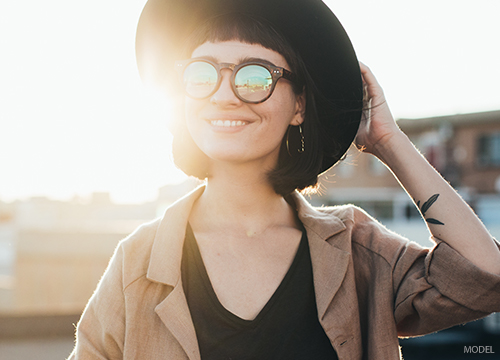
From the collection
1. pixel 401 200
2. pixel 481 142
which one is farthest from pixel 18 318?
pixel 481 142

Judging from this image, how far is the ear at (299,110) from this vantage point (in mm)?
1660

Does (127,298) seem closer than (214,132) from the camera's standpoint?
Yes

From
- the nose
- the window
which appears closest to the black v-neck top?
the nose

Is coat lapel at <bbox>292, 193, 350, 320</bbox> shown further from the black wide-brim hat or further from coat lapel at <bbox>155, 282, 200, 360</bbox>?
coat lapel at <bbox>155, 282, 200, 360</bbox>

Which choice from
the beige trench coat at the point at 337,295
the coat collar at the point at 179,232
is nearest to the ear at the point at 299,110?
the coat collar at the point at 179,232

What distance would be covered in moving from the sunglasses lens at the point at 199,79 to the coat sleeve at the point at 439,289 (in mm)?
907

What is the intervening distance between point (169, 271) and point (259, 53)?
816 mm

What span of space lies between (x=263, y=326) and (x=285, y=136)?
2.52 feet

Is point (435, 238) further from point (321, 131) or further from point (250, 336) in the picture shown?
point (250, 336)

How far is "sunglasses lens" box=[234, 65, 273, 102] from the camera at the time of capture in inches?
56.0

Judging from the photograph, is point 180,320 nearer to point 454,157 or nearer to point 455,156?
point 454,157

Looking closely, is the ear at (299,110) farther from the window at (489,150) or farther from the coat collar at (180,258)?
the window at (489,150)

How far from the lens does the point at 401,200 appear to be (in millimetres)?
19297

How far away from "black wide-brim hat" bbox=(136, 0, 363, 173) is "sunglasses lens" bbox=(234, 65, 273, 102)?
0.21m
